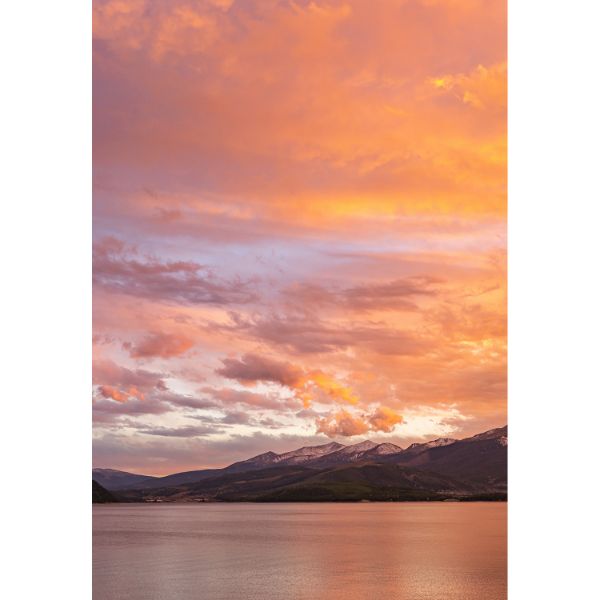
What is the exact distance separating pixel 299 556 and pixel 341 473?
9362mm

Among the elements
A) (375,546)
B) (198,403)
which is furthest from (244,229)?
(375,546)

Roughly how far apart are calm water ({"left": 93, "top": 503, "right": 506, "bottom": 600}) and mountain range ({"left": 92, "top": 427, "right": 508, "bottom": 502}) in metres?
0.87

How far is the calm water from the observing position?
12547mm

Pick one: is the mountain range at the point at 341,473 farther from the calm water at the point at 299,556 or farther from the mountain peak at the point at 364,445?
the calm water at the point at 299,556
